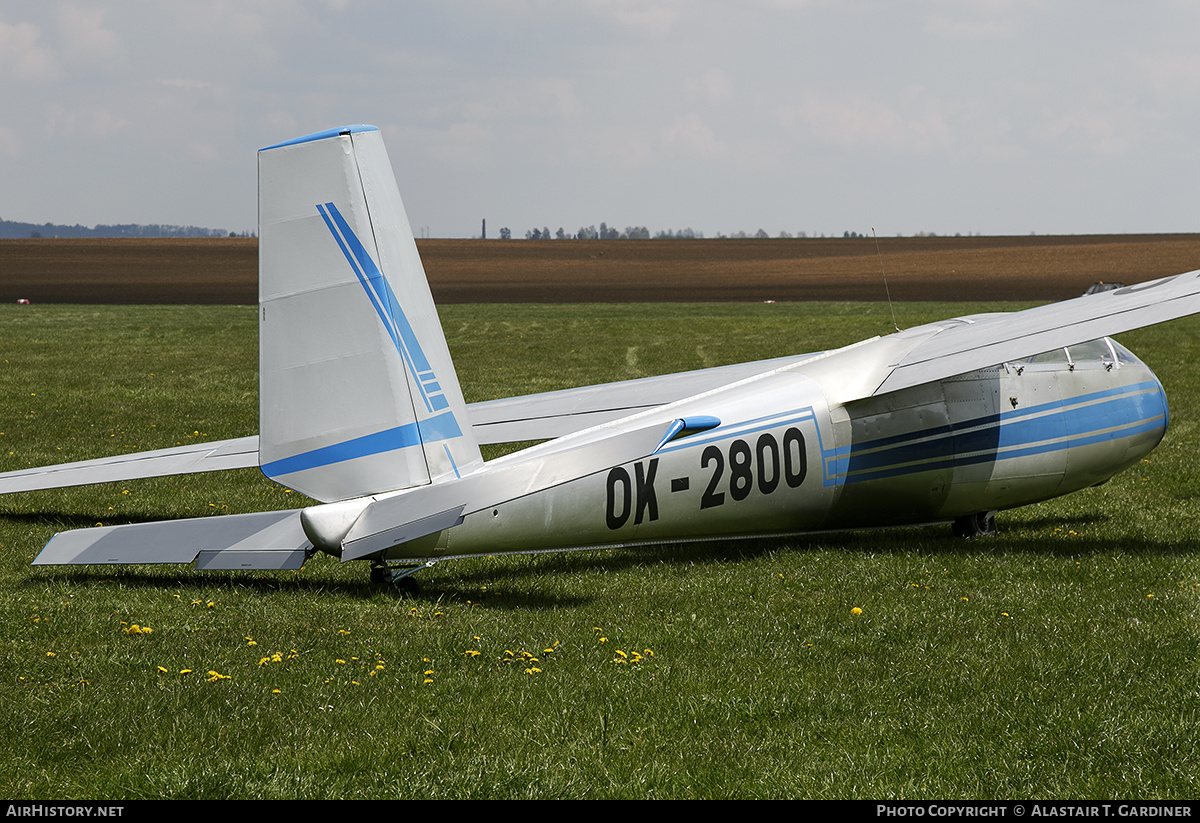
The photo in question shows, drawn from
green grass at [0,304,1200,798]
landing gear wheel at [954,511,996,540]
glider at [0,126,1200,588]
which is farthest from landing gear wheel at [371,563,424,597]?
landing gear wheel at [954,511,996,540]

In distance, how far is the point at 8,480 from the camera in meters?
10.4

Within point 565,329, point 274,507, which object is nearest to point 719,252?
point 565,329

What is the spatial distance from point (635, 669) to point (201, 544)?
335 centimetres

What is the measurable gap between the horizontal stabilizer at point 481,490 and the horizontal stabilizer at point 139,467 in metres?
3.44

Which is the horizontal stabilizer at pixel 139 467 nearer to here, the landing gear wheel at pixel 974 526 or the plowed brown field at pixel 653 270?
the landing gear wheel at pixel 974 526

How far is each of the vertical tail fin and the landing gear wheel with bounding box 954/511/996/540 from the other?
18.1ft

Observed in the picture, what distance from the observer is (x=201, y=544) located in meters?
7.64

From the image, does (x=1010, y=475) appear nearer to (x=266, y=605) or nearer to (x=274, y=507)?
(x=266, y=605)

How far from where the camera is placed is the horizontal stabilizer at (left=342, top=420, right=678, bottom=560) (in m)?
6.79

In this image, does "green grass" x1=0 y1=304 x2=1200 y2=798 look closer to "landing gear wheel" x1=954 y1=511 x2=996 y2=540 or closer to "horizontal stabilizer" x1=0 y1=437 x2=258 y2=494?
"landing gear wheel" x1=954 y1=511 x2=996 y2=540

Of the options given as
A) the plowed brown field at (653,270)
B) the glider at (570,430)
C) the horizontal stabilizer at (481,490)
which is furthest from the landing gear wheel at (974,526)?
the plowed brown field at (653,270)

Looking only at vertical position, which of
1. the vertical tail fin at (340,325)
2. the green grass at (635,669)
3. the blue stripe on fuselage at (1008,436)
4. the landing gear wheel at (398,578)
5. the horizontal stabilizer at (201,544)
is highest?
the vertical tail fin at (340,325)

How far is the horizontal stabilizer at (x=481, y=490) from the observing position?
6.79m

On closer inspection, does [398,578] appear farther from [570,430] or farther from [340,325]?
[570,430]
